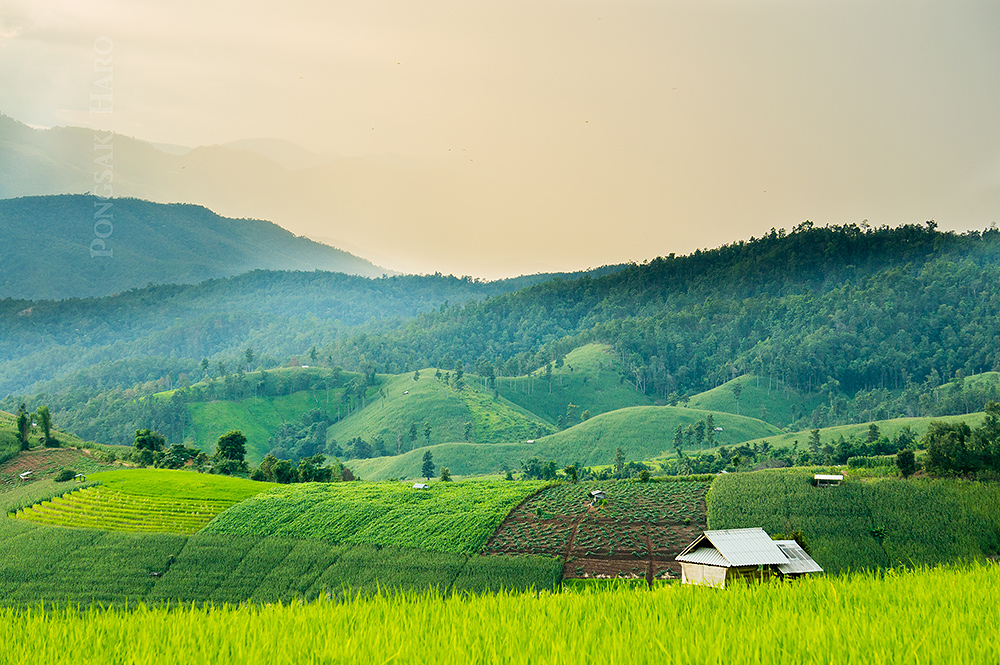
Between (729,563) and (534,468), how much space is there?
330 ft

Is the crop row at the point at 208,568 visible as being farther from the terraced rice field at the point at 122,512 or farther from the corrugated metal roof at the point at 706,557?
the corrugated metal roof at the point at 706,557

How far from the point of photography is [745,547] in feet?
125

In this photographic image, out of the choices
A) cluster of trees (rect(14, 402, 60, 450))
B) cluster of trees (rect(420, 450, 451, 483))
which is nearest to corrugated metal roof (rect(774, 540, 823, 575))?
cluster of trees (rect(14, 402, 60, 450))

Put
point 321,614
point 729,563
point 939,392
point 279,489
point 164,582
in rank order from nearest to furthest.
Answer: point 321,614 < point 729,563 < point 164,582 < point 279,489 < point 939,392

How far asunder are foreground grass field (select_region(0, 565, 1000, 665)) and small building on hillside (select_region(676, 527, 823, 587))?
90.3 feet

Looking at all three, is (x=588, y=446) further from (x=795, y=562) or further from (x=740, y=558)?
(x=740, y=558)

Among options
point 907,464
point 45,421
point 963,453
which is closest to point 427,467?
point 45,421

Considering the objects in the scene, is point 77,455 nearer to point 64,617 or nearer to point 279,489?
point 279,489

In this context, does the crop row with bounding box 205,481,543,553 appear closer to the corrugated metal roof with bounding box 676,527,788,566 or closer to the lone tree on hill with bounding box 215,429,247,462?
the lone tree on hill with bounding box 215,429,247,462

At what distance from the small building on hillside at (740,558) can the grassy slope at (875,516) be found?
20.0 m

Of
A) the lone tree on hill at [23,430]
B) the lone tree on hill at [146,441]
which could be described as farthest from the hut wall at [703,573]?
the lone tree on hill at [23,430]

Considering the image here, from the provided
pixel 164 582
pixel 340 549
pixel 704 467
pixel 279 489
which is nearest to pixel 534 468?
pixel 704 467

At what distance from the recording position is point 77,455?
347ft

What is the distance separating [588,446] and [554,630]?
173 meters
